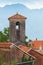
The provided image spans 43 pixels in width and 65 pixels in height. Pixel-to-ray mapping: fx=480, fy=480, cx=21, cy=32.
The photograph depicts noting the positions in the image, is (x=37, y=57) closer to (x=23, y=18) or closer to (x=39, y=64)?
(x=39, y=64)

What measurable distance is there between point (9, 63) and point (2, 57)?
820 mm

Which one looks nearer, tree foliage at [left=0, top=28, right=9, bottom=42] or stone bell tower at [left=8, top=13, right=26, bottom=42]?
stone bell tower at [left=8, top=13, right=26, bottom=42]

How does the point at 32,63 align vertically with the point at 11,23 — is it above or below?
below

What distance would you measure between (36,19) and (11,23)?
95245 millimetres

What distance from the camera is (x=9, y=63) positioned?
35.1 m

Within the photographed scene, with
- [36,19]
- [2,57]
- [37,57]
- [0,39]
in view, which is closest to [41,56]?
[37,57]

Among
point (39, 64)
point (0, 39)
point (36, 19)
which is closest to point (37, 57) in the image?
point (39, 64)

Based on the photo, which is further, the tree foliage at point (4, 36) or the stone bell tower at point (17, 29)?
the tree foliage at point (4, 36)

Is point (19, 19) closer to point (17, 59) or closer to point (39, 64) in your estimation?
point (39, 64)

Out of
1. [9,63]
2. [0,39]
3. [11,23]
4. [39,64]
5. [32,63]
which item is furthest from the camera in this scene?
[0,39]

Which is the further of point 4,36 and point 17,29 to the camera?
point 4,36

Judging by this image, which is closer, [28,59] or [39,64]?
[28,59]

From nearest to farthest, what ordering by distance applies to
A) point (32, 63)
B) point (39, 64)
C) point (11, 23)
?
point (32, 63), point (39, 64), point (11, 23)

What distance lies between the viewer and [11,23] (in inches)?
2012
